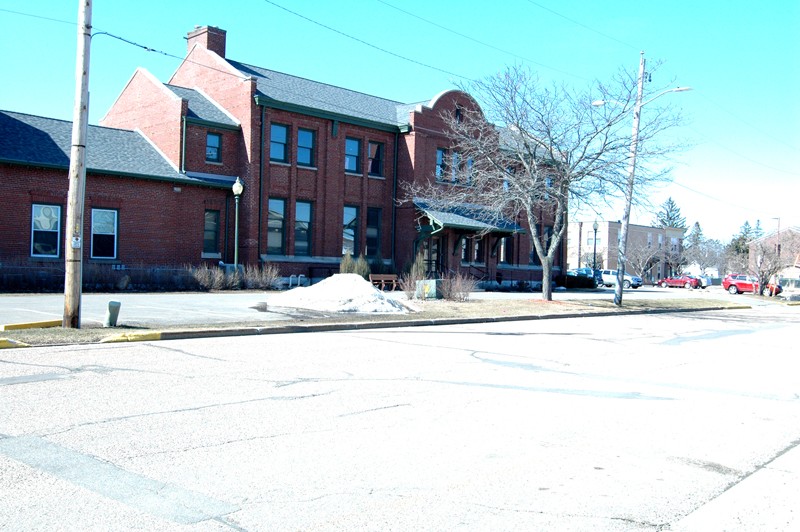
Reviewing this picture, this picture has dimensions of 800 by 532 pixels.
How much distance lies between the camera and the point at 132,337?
12.2 meters

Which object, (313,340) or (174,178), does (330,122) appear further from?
(313,340)

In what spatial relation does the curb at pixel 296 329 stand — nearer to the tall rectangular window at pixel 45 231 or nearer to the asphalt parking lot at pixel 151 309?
the asphalt parking lot at pixel 151 309

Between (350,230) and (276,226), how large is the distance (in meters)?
4.14

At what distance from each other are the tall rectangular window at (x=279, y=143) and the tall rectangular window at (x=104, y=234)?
7.30m

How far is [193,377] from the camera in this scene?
896cm

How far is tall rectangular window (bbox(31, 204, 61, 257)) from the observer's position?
24.9m

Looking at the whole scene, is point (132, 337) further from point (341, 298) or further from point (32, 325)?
point (341, 298)

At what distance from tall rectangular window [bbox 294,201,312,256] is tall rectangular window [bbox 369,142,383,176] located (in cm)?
429

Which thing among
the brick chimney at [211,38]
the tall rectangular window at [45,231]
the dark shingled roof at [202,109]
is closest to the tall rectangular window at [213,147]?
the dark shingled roof at [202,109]

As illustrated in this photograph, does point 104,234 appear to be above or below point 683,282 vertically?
above

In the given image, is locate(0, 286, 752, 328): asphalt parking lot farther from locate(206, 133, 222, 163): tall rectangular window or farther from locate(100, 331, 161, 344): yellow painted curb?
locate(206, 133, 222, 163): tall rectangular window

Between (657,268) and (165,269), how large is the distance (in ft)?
255

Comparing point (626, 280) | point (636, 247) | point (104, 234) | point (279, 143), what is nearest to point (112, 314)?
point (104, 234)

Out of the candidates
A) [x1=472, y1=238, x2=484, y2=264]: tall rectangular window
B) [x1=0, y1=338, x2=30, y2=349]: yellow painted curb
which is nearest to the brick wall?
[x1=472, y1=238, x2=484, y2=264]: tall rectangular window
